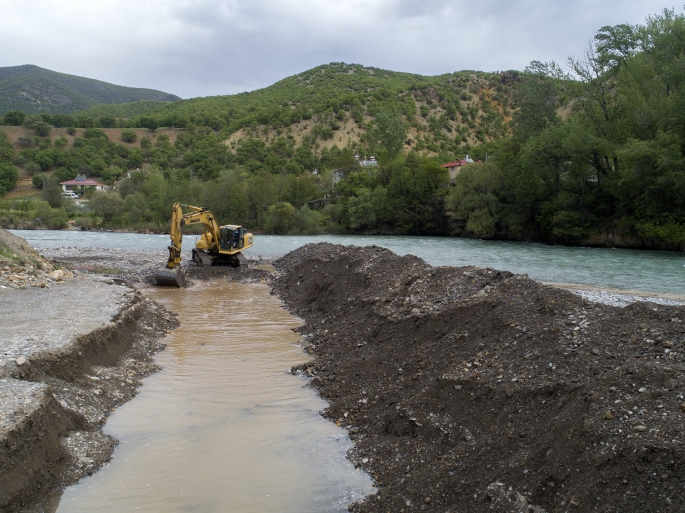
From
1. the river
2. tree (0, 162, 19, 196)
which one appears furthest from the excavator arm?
tree (0, 162, 19, 196)

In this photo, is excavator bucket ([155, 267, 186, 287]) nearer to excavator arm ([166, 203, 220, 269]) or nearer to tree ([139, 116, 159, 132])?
excavator arm ([166, 203, 220, 269])

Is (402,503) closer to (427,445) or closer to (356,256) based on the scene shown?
(427,445)

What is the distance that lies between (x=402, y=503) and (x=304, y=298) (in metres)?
12.7

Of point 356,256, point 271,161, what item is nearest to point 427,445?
point 356,256

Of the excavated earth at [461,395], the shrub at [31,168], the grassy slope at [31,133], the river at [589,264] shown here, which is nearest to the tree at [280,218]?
the river at [589,264]

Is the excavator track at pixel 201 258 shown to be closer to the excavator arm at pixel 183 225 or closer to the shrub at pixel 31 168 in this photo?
the excavator arm at pixel 183 225

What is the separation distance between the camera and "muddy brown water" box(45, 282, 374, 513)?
19.1 ft

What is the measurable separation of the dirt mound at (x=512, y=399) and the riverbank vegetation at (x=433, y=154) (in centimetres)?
3197

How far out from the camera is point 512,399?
6.42 meters

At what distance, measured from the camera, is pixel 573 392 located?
5945mm

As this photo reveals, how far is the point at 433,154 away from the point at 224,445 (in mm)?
117338

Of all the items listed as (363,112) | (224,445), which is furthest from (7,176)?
(224,445)

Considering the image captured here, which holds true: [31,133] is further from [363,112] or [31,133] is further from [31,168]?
[363,112]

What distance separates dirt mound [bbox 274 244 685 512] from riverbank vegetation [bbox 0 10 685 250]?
32.0 metres
